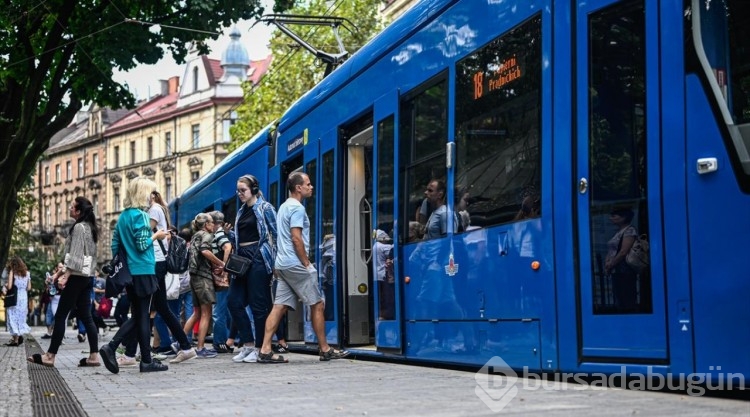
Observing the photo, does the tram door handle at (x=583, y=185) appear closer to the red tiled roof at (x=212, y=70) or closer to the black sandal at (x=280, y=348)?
the black sandal at (x=280, y=348)

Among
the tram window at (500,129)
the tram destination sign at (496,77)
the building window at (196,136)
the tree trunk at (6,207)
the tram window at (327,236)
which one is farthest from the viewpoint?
the building window at (196,136)

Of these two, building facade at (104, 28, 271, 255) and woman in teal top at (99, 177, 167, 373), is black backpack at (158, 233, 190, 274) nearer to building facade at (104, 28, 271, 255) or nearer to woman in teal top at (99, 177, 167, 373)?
woman in teal top at (99, 177, 167, 373)

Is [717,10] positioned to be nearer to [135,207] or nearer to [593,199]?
[593,199]

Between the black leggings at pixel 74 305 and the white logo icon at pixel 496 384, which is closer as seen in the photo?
the white logo icon at pixel 496 384

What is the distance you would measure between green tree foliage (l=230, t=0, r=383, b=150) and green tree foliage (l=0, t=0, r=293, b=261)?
87.4 feet

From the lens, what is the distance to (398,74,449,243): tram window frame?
385 inches

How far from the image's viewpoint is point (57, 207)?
365 ft

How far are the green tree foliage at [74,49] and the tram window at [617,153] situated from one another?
12.5 m

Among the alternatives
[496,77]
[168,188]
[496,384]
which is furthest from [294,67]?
[496,384]

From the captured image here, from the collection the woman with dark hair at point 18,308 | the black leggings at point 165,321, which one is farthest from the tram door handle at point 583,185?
the woman with dark hair at point 18,308

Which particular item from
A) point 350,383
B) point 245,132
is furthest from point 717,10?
point 245,132

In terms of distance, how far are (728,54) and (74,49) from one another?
17.0m

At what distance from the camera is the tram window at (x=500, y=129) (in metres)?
8.16

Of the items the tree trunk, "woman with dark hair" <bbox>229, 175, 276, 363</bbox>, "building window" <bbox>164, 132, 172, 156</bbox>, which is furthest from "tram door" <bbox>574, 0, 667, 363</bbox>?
"building window" <bbox>164, 132, 172, 156</bbox>
